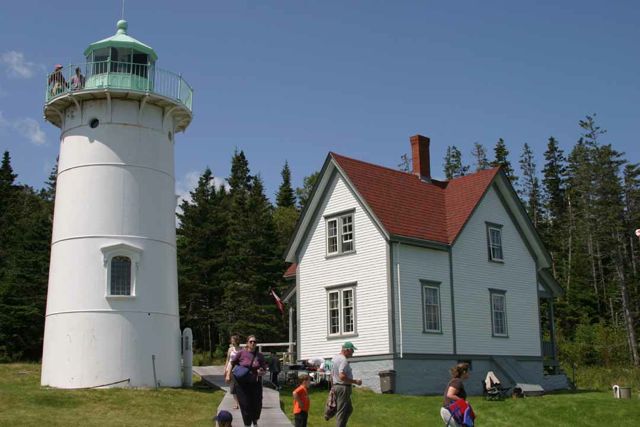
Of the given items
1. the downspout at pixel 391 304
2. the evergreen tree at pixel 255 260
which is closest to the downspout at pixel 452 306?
the downspout at pixel 391 304

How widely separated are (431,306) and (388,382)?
3476 millimetres

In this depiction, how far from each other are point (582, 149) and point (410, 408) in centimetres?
4666

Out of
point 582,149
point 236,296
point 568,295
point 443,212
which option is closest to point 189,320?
point 236,296

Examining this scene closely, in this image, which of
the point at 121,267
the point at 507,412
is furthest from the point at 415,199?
the point at 121,267

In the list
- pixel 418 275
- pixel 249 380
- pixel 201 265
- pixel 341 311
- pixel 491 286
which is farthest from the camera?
pixel 201 265

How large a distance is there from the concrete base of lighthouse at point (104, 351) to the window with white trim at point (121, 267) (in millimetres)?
788

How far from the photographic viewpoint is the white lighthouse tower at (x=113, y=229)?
2352 centimetres

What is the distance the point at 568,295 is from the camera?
59.5m

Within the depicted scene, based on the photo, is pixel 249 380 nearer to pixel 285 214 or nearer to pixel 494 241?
pixel 494 241

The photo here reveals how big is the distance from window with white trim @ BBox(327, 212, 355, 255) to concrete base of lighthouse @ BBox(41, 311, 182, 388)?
6.96 metres

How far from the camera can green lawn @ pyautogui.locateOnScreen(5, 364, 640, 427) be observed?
18344mm

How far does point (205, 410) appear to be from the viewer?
65.1 ft

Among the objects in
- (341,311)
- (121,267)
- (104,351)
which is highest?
(121,267)

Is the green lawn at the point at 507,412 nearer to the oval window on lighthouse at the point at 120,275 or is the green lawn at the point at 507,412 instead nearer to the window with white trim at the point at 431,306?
the window with white trim at the point at 431,306
